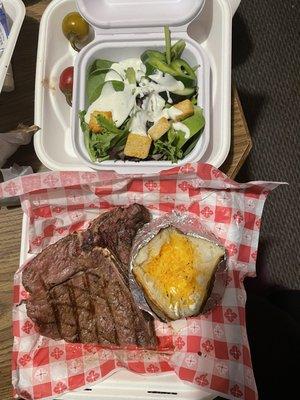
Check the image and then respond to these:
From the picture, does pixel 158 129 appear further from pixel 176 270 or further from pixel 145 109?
pixel 176 270

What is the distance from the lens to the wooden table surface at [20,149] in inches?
49.5

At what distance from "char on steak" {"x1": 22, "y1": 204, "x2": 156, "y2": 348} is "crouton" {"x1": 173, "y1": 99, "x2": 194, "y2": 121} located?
31 cm

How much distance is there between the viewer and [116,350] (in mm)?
1246

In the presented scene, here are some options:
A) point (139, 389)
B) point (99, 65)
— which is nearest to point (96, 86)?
point (99, 65)

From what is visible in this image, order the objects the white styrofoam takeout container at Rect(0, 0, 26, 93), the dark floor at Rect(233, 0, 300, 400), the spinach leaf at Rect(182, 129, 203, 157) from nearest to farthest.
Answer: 1. the white styrofoam takeout container at Rect(0, 0, 26, 93)
2. the spinach leaf at Rect(182, 129, 203, 157)
3. the dark floor at Rect(233, 0, 300, 400)

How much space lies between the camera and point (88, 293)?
1.24 meters

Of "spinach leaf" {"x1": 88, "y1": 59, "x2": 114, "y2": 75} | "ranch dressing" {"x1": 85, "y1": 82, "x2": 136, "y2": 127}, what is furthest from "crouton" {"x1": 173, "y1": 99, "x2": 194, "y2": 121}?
"spinach leaf" {"x1": 88, "y1": 59, "x2": 114, "y2": 75}

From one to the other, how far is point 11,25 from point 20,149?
30 centimetres

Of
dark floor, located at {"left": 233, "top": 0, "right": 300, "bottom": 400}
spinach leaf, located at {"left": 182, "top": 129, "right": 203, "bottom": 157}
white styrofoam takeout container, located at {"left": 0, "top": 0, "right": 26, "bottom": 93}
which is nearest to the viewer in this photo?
white styrofoam takeout container, located at {"left": 0, "top": 0, "right": 26, "bottom": 93}

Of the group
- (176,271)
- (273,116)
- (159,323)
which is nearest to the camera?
(176,271)

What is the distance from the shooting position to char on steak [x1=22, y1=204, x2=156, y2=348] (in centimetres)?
123

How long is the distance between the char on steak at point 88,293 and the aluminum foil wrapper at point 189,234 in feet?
0.07

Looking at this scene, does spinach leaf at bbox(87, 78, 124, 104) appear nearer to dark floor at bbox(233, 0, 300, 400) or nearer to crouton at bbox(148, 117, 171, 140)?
crouton at bbox(148, 117, 171, 140)

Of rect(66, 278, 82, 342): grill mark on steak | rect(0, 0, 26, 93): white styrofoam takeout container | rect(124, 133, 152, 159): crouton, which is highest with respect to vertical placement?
rect(0, 0, 26, 93): white styrofoam takeout container
